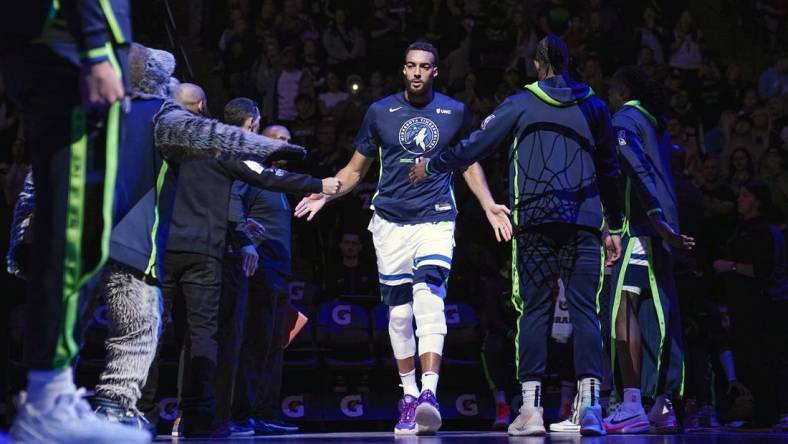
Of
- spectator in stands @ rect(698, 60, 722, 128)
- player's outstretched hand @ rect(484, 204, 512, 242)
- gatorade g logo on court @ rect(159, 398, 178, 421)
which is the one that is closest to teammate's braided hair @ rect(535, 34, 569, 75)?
player's outstretched hand @ rect(484, 204, 512, 242)

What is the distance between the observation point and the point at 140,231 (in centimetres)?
457

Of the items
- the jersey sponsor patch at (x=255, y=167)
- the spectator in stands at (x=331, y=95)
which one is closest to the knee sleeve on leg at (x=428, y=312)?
the jersey sponsor patch at (x=255, y=167)

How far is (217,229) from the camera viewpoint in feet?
22.4

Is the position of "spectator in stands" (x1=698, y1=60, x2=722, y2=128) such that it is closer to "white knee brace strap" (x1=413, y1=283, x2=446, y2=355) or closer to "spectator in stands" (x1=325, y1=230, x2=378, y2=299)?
"spectator in stands" (x1=325, y1=230, x2=378, y2=299)

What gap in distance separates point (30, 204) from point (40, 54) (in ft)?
5.32

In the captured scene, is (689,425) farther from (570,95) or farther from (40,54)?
(40,54)

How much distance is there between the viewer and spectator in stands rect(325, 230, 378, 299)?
10898 mm

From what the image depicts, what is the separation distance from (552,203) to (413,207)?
1.19 meters

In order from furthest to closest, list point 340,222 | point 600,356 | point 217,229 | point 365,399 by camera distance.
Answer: point 340,222
point 365,399
point 217,229
point 600,356

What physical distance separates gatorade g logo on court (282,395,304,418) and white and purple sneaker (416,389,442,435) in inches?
155

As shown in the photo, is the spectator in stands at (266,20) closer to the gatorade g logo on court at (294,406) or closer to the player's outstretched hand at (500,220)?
the gatorade g logo on court at (294,406)

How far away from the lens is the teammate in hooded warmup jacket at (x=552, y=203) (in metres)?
6.00

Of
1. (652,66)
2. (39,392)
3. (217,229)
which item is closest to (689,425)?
(217,229)

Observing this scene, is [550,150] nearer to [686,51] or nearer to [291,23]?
[291,23]
